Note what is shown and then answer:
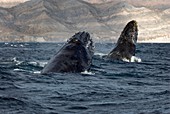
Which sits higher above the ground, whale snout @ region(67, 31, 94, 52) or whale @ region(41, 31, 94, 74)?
whale snout @ region(67, 31, 94, 52)

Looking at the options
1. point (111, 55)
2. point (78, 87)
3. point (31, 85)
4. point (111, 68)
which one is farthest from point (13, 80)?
point (111, 55)

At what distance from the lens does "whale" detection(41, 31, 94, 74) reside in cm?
2016

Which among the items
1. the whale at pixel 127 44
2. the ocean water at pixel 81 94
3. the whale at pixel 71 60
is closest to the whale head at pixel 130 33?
the whale at pixel 127 44

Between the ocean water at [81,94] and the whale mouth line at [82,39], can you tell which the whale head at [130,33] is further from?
the ocean water at [81,94]

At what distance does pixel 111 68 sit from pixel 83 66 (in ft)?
17.3

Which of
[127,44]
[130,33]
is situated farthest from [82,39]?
[130,33]

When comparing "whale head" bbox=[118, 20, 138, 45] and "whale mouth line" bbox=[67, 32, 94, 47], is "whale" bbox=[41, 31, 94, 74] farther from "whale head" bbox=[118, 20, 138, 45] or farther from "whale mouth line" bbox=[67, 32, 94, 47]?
"whale head" bbox=[118, 20, 138, 45]

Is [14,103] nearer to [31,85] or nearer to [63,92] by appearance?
[63,92]

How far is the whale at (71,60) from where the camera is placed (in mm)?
20156

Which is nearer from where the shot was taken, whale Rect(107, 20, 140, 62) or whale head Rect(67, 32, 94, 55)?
whale head Rect(67, 32, 94, 55)

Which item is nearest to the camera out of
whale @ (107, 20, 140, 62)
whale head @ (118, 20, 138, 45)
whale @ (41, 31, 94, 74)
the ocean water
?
the ocean water

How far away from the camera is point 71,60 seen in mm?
20219

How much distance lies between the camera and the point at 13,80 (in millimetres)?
18625

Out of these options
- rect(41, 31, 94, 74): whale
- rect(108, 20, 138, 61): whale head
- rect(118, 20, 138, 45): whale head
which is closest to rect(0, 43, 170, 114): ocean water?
rect(41, 31, 94, 74): whale
